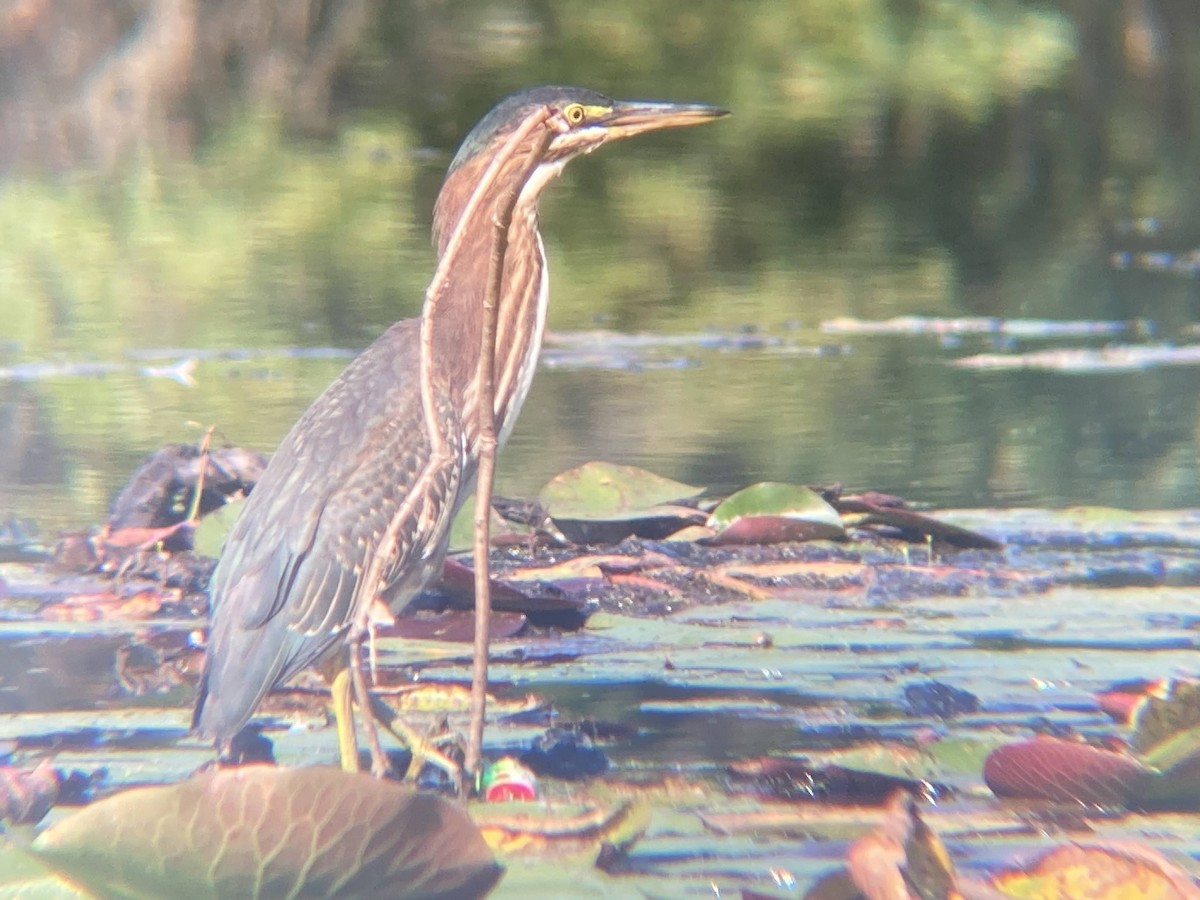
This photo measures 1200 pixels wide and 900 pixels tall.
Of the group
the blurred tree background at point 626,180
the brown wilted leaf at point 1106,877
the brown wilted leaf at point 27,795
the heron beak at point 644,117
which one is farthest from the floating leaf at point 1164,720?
the blurred tree background at point 626,180

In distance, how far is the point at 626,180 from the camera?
4.11 metres

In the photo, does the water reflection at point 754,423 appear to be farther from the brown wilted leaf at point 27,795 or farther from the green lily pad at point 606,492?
the brown wilted leaf at point 27,795

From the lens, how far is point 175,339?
3730mm

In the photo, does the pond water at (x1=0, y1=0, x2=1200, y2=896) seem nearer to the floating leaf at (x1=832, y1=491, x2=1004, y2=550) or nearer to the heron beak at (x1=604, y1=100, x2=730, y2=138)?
the floating leaf at (x1=832, y1=491, x2=1004, y2=550)

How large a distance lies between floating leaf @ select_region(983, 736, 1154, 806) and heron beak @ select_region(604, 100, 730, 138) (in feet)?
2.56

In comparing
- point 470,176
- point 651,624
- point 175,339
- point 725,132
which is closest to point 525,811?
point 651,624

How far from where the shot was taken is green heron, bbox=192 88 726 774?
1.68 metres

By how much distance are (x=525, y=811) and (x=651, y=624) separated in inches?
24.2

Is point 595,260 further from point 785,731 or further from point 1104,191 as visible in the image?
point 785,731

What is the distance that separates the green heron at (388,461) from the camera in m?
1.68

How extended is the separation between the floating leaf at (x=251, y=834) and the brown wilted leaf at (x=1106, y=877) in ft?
1.38

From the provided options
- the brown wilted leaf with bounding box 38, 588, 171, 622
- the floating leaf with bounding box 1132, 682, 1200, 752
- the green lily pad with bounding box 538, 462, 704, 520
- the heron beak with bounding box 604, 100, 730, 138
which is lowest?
the brown wilted leaf with bounding box 38, 588, 171, 622

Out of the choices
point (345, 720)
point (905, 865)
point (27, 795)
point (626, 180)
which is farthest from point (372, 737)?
point (626, 180)

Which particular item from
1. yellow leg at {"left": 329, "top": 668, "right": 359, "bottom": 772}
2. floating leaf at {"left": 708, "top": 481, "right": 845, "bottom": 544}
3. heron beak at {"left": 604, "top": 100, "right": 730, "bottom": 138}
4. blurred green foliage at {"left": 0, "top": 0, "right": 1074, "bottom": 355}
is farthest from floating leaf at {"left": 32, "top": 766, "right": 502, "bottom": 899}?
blurred green foliage at {"left": 0, "top": 0, "right": 1074, "bottom": 355}
